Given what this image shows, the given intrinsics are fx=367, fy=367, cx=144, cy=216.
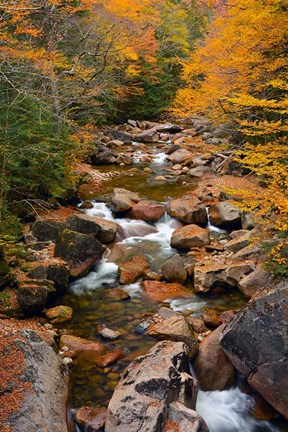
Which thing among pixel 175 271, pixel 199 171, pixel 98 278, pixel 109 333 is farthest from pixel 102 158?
pixel 109 333

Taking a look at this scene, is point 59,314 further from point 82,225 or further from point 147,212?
point 147,212

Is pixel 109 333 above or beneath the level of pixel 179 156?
above

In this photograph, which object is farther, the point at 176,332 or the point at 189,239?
the point at 189,239

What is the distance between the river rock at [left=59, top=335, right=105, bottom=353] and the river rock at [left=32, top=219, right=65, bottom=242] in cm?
352

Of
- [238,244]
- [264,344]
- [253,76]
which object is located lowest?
[238,244]

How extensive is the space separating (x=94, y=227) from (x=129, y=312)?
114 inches

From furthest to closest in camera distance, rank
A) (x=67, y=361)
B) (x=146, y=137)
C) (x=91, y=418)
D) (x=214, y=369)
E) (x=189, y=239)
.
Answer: (x=146, y=137), (x=189, y=239), (x=67, y=361), (x=214, y=369), (x=91, y=418)

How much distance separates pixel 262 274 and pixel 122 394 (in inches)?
156

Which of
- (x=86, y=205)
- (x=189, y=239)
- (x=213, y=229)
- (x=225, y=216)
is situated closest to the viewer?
(x=189, y=239)

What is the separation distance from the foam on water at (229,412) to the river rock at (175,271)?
2990 millimetres

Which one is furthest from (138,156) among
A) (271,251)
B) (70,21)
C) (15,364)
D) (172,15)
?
(172,15)

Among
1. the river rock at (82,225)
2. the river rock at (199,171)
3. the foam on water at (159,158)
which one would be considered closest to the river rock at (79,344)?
the river rock at (82,225)

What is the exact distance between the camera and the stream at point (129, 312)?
5.06m

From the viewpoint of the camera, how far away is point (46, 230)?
9.27 metres
